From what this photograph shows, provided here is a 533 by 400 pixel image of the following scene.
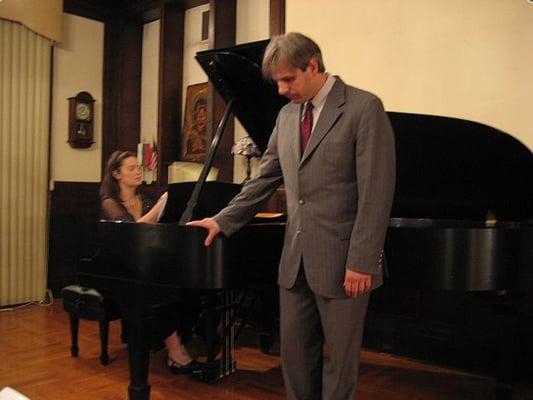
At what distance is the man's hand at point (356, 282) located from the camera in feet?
4.99

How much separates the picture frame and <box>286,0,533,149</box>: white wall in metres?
1.47

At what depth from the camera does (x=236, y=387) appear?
2.78m

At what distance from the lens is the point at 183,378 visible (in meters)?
2.91

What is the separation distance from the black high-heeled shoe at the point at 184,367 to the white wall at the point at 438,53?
202cm

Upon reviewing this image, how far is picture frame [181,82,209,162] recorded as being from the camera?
5031mm

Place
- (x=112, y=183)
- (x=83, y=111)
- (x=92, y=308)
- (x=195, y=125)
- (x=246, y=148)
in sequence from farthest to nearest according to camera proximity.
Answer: (x=83, y=111) → (x=195, y=125) → (x=246, y=148) → (x=112, y=183) → (x=92, y=308)

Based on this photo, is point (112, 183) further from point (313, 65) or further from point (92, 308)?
point (313, 65)

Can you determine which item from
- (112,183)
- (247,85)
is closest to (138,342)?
(247,85)

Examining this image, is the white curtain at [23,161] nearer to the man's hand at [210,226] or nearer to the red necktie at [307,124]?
the man's hand at [210,226]

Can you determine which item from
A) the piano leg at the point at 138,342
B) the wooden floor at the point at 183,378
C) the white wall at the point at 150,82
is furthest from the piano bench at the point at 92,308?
the white wall at the point at 150,82

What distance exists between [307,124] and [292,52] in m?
0.24

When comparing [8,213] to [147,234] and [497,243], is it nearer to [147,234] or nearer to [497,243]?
[147,234]

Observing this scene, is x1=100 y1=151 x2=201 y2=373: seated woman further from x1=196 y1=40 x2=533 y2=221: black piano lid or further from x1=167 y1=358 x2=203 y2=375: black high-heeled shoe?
x1=196 y1=40 x2=533 y2=221: black piano lid

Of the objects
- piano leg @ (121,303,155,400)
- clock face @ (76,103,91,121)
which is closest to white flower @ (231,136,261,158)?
clock face @ (76,103,91,121)
